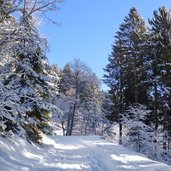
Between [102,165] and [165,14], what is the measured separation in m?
19.8

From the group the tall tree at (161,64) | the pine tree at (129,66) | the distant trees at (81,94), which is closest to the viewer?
the tall tree at (161,64)

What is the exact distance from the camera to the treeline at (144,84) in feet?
84.3

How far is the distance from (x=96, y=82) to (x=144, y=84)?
776 inches

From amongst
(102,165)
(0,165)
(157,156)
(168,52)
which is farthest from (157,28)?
(0,165)

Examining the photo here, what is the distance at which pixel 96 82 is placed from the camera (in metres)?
49.9

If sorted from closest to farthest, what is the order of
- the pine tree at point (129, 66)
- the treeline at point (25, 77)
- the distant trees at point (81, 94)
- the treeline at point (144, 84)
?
the treeline at point (25, 77) → the treeline at point (144, 84) → the pine tree at point (129, 66) → the distant trees at point (81, 94)

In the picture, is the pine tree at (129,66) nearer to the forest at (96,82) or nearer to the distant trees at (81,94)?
the forest at (96,82)

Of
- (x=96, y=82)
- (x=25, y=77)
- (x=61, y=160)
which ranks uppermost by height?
(x=96, y=82)

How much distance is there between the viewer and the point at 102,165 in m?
13.2

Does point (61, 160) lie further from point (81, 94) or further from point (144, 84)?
point (81, 94)

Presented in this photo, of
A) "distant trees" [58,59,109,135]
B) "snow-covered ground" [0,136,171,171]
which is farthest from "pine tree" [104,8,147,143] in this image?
"snow-covered ground" [0,136,171,171]

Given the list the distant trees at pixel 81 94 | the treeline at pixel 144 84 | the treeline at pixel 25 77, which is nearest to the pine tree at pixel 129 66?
the treeline at pixel 144 84

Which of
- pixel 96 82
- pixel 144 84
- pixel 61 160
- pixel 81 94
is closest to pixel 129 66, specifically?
pixel 144 84

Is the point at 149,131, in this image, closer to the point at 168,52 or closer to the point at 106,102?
the point at 168,52
